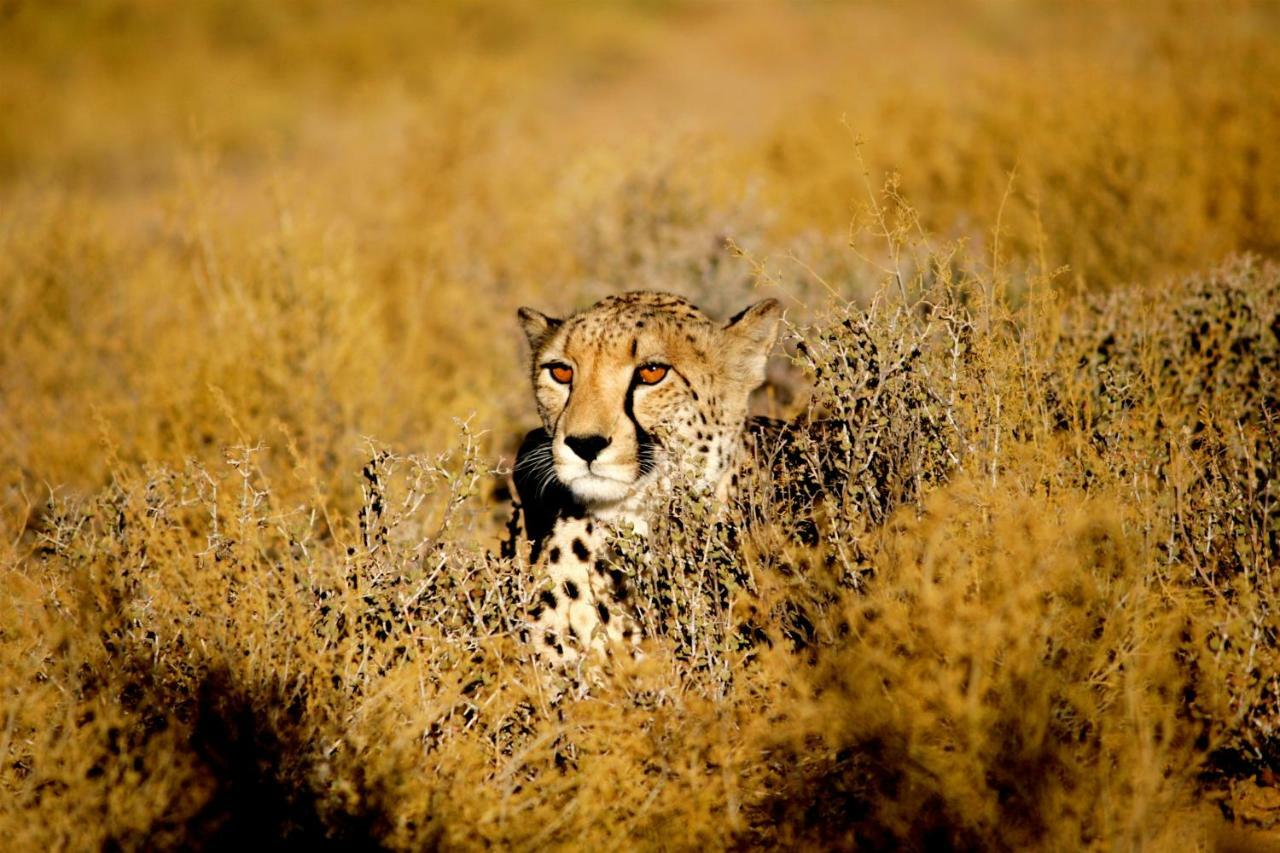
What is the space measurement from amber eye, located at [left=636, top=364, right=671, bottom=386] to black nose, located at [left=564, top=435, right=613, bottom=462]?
29 cm

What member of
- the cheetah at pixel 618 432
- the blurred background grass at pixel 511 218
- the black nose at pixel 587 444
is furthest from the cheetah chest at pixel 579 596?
the blurred background grass at pixel 511 218

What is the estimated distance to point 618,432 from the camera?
124 inches

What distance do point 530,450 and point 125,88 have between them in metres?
17.2

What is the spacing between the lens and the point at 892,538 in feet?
9.35

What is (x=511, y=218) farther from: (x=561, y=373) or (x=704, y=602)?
(x=704, y=602)

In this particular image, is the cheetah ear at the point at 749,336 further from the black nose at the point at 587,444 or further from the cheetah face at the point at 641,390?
the black nose at the point at 587,444

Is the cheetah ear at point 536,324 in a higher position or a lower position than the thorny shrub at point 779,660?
higher

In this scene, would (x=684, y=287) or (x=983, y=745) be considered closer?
(x=983, y=745)

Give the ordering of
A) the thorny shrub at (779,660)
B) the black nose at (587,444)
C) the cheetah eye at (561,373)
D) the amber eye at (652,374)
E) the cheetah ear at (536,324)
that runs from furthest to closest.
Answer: the cheetah ear at (536,324) < the cheetah eye at (561,373) < the amber eye at (652,374) < the black nose at (587,444) < the thorny shrub at (779,660)

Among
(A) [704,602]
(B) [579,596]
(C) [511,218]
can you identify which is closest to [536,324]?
(B) [579,596]

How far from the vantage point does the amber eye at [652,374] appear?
3.32 meters

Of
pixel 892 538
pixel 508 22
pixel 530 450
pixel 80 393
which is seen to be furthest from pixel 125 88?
pixel 892 538

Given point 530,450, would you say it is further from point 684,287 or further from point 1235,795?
point 684,287

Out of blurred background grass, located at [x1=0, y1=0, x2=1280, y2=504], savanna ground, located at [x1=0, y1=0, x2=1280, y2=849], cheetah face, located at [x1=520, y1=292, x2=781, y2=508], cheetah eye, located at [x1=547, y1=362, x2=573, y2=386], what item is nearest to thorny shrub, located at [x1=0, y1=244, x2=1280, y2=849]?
savanna ground, located at [x1=0, y1=0, x2=1280, y2=849]
